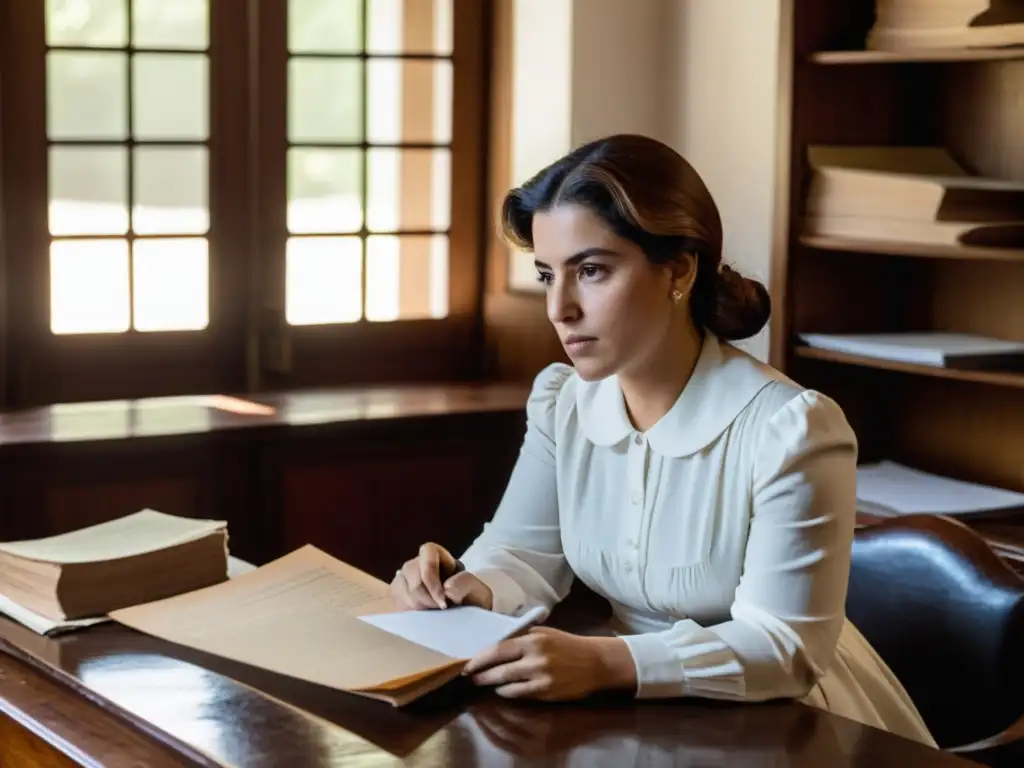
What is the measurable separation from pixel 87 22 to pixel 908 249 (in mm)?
1830

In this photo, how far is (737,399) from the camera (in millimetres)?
1931

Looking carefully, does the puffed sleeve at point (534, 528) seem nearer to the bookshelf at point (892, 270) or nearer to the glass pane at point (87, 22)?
the bookshelf at point (892, 270)

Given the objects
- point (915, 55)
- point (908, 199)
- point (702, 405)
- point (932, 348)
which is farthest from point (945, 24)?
point (702, 405)

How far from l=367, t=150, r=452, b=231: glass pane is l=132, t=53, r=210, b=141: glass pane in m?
0.44

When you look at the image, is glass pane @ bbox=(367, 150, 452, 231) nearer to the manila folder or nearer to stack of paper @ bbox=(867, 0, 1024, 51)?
stack of paper @ bbox=(867, 0, 1024, 51)

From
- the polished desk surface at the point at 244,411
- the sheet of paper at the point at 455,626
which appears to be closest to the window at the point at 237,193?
the polished desk surface at the point at 244,411

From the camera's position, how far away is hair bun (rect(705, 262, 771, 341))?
79.0 inches

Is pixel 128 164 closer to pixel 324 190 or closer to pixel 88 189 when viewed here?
pixel 88 189

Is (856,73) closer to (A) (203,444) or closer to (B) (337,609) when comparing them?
(A) (203,444)

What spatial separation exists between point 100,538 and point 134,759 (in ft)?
1.87

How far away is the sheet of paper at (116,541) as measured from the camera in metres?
1.90

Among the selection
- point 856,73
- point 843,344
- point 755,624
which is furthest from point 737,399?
point 856,73

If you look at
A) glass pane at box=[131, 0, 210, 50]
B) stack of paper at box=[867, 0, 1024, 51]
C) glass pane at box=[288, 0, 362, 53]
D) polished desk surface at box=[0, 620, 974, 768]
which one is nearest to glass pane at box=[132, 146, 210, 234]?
glass pane at box=[131, 0, 210, 50]

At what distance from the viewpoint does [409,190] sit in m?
3.91
